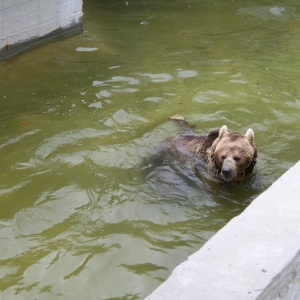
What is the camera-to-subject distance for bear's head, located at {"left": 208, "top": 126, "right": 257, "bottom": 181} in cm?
683

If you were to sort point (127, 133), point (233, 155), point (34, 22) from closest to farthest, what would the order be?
point (233, 155), point (127, 133), point (34, 22)

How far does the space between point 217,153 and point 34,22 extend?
5.58 metres

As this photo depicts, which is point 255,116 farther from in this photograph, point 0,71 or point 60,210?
point 0,71

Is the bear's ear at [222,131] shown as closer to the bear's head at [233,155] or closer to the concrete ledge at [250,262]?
the bear's head at [233,155]

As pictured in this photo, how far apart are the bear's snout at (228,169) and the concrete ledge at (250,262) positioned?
2.24 meters

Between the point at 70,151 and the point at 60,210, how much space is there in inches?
52.9

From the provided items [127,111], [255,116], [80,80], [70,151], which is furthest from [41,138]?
[255,116]

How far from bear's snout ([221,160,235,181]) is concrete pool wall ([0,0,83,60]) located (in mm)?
→ 5404

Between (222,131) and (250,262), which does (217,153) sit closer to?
(222,131)

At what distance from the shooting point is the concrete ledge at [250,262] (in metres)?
3.59

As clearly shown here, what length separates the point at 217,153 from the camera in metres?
7.01

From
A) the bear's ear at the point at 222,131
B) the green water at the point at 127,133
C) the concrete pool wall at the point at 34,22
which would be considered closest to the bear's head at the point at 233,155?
the bear's ear at the point at 222,131

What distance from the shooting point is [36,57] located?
1100cm

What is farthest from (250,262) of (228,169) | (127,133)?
(127,133)
